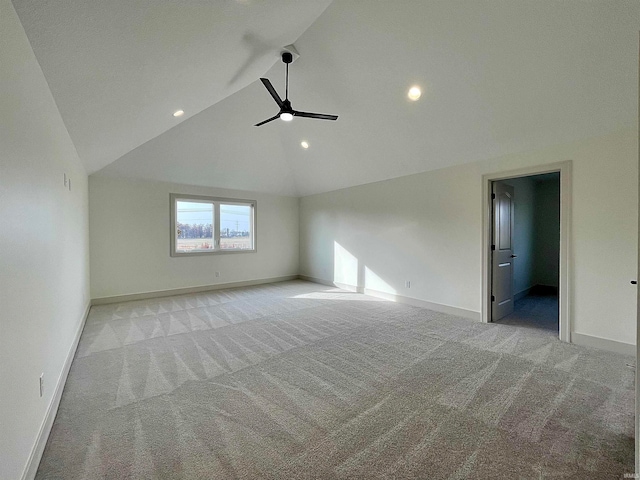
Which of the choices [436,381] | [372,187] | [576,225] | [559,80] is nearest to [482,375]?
[436,381]

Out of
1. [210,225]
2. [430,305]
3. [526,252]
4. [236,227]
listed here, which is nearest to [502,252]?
[430,305]

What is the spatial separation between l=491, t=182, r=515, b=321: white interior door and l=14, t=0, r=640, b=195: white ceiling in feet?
2.80

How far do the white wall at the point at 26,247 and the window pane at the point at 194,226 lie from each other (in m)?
3.80

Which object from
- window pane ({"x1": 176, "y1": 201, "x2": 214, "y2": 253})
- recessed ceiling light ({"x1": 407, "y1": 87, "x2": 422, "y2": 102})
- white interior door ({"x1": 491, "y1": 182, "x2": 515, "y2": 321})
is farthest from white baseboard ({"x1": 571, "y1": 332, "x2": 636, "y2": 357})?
window pane ({"x1": 176, "y1": 201, "x2": 214, "y2": 253})

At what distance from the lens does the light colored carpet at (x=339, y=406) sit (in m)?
1.65

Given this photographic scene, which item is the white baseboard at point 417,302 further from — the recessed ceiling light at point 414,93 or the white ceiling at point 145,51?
the white ceiling at point 145,51

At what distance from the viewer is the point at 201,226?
6.61 m

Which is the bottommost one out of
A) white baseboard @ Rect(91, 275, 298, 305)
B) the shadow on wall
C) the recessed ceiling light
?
white baseboard @ Rect(91, 275, 298, 305)

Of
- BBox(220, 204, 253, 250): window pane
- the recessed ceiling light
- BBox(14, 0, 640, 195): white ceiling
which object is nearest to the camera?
BBox(14, 0, 640, 195): white ceiling

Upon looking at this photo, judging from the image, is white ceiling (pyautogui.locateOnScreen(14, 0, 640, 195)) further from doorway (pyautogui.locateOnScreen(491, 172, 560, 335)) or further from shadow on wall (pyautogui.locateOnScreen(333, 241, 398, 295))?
Answer: shadow on wall (pyautogui.locateOnScreen(333, 241, 398, 295))

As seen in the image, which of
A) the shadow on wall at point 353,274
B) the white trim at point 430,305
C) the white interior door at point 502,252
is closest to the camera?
the white interior door at point 502,252

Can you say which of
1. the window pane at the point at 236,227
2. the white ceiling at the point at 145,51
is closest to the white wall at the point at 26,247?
the white ceiling at the point at 145,51

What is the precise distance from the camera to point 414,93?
3.67 meters

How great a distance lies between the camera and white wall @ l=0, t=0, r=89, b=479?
51.6 inches
